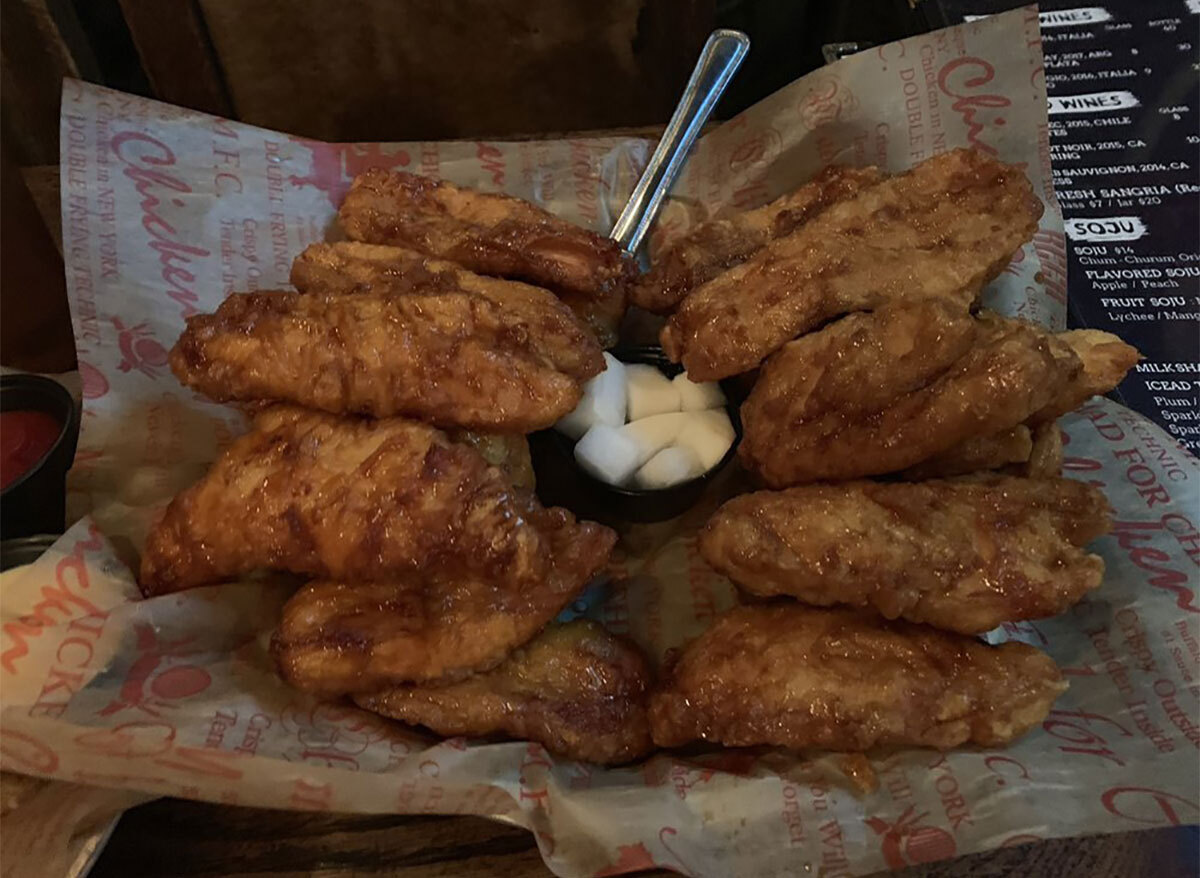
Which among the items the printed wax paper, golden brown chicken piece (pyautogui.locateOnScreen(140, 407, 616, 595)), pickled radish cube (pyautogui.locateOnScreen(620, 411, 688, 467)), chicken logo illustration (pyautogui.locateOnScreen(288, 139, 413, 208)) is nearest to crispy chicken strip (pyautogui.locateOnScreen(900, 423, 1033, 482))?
the printed wax paper

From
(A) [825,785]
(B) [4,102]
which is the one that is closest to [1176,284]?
(A) [825,785]

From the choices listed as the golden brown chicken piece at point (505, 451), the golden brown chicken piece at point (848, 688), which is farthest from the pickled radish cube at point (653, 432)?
the golden brown chicken piece at point (848, 688)

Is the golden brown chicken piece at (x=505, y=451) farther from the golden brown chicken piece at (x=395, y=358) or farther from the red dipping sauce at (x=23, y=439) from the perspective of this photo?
the red dipping sauce at (x=23, y=439)

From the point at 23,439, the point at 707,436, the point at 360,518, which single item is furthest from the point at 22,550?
the point at 707,436

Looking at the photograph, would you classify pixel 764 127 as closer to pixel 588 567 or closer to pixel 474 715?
pixel 588 567

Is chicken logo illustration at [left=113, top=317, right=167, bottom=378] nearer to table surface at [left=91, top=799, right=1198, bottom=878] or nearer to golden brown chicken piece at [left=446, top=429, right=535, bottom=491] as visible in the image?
golden brown chicken piece at [left=446, top=429, right=535, bottom=491]
